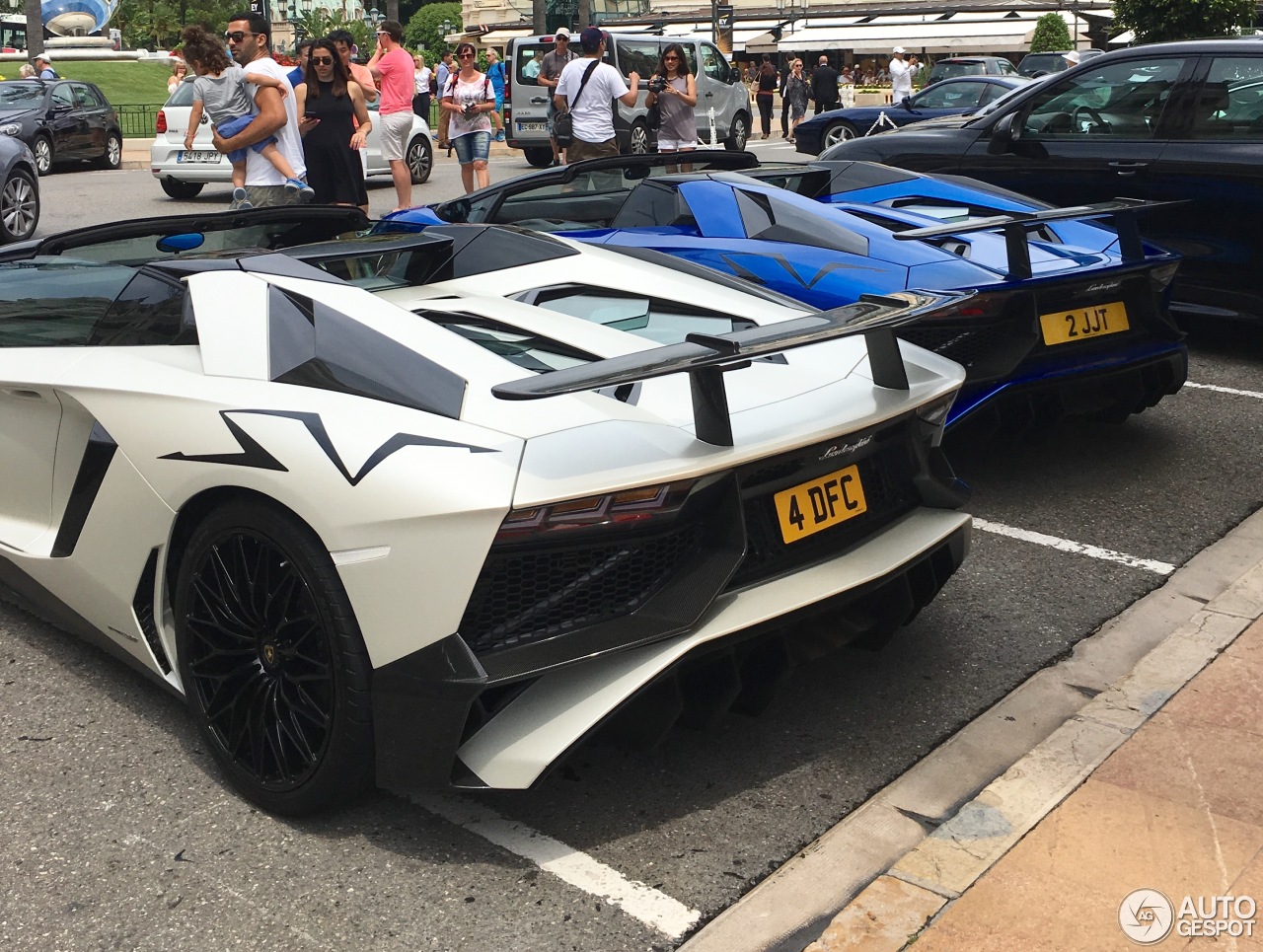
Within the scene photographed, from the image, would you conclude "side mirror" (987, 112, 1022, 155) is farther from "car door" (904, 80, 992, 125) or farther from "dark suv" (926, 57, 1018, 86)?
"dark suv" (926, 57, 1018, 86)

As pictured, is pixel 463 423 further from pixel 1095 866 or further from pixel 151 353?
pixel 1095 866

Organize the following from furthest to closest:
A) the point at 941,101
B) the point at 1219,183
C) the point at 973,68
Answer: the point at 973,68, the point at 941,101, the point at 1219,183

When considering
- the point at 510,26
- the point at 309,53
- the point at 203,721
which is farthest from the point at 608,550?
the point at 510,26

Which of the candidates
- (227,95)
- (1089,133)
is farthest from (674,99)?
(1089,133)

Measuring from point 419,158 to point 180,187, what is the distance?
2.88 m

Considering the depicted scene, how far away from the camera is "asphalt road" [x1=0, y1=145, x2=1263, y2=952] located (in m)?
2.80

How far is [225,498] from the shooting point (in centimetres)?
308

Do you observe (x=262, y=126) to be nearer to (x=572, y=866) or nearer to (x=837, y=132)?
(x=572, y=866)

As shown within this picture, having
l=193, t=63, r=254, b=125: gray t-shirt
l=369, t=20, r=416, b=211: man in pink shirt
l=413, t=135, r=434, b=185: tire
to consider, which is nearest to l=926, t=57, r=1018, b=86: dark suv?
l=413, t=135, r=434, b=185: tire

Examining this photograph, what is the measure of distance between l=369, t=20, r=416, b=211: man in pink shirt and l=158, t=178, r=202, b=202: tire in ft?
17.8

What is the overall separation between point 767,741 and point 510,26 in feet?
269

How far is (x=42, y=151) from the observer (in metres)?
18.4

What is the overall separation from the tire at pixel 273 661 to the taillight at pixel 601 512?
40 centimetres

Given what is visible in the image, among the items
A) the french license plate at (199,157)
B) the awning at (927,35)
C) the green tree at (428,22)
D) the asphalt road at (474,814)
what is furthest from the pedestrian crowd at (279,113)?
the green tree at (428,22)
